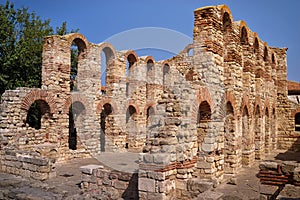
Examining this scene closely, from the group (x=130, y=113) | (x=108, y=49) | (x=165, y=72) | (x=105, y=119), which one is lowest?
(x=105, y=119)

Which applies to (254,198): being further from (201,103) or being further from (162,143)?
(201,103)

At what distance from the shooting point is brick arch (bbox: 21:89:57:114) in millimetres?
11828

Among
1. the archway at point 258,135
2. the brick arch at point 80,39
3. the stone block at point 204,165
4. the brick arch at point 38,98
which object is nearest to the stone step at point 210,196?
the stone block at point 204,165

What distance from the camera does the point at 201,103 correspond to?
8398 mm

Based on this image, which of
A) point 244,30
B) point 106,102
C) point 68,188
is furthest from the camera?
point 106,102

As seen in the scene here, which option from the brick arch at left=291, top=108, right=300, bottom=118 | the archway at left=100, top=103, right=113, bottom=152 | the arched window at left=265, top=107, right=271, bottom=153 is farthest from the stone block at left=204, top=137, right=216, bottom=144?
the brick arch at left=291, top=108, right=300, bottom=118

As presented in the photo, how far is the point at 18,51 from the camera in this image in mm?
17547

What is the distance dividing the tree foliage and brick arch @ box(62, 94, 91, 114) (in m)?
4.99

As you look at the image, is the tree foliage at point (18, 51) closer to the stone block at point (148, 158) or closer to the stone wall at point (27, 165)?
the stone wall at point (27, 165)

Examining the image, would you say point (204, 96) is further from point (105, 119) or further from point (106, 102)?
point (105, 119)

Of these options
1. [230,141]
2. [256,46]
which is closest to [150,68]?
[256,46]

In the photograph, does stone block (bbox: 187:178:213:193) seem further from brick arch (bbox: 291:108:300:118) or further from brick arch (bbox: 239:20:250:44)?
brick arch (bbox: 291:108:300:118)

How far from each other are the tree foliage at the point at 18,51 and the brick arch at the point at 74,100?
499 cm

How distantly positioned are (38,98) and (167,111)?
7.07 meters
